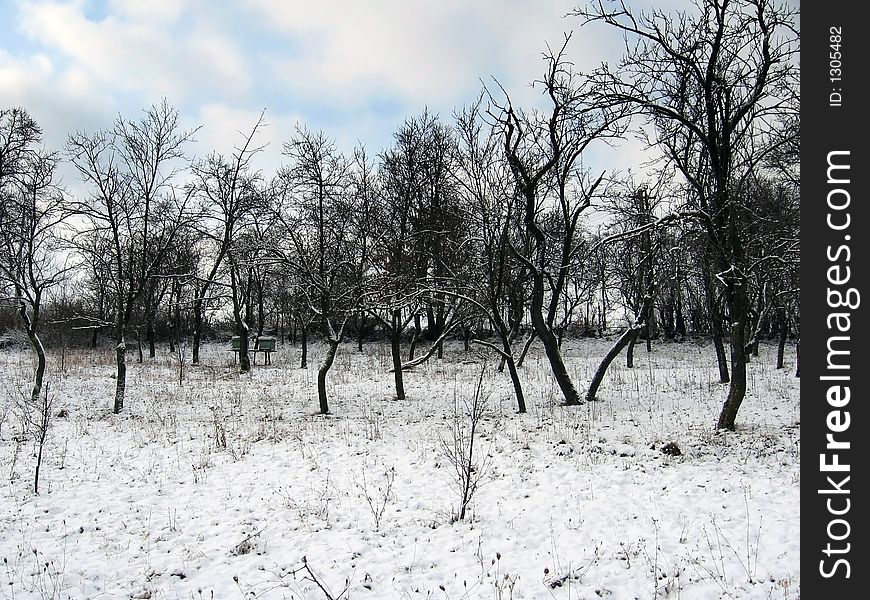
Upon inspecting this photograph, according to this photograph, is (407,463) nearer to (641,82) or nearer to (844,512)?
(844,512)

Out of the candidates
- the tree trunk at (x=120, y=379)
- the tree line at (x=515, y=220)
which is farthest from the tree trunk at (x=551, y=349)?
the tree trunk at (x=120, y=379)

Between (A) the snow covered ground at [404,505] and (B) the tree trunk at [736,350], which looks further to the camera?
(B) the tree trunk at [736,350]

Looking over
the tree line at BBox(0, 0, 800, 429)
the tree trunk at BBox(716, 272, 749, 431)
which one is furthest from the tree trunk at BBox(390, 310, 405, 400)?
the tree trunk at BBox(716, 272, 749, 431)

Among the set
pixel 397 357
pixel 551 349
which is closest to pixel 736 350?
pixel 551 349

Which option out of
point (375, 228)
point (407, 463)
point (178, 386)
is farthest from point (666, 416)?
point (178, 386)

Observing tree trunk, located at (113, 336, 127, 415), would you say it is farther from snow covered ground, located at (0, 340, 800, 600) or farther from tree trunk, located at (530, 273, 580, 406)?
tree trunk, located at (530, 273, 580, 406)

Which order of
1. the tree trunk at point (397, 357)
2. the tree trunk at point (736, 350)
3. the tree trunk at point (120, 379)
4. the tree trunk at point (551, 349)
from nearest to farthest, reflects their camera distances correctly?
the tree trunk at point (736, 350) → the tree trunk at point (551, 349) → the tree trunk at point (120, 379) → the tree trunk at point (397, 357)

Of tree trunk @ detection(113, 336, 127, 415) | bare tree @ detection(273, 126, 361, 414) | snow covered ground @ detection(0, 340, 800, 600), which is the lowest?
snow covered ground @ detection(0, 340, 800, 600)

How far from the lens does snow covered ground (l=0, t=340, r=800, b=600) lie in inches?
191

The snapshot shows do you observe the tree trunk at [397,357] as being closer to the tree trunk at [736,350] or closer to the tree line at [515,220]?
the tree line at [515,220]

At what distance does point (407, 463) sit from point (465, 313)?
882 cm

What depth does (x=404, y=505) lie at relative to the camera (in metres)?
6.74

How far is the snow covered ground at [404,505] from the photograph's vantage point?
15.9ft

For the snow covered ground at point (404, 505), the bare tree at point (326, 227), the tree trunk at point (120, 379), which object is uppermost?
the bare tree at point (326, 227)
